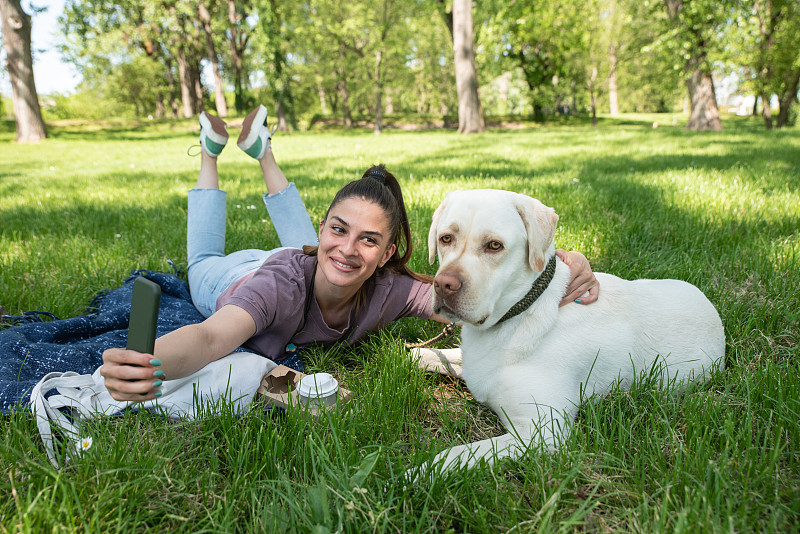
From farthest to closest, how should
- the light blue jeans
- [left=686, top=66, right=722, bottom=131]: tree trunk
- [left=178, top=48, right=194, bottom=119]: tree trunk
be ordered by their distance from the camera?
[left=178, top=48, right=194, bottom=119]: tree trunk
[left=686, top=66, right=722, bottom=131]: tree trunk
the light blue jeans

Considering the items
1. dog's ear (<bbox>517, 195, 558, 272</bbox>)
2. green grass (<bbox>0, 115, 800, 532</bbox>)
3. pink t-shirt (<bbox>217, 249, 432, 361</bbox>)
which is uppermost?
dog's ear (<bbox>517, 195, 558, 272</bbox>)

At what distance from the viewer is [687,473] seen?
172cm

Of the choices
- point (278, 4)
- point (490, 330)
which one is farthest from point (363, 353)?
point (278, 4)

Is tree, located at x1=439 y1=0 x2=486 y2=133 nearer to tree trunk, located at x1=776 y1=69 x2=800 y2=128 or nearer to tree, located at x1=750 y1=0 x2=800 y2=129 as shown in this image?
tree, located at x1=750 y1=0 x2=800 y2=129

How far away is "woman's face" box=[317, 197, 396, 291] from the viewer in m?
2.89

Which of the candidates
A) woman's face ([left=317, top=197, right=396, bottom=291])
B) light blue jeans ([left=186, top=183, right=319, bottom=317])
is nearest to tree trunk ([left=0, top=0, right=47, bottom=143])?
light blue jeans ([left=186, top=183, right=319, bottom=317])

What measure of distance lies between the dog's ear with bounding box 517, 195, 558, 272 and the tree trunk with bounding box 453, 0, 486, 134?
70.5ft

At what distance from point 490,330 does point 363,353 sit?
3.42 ft

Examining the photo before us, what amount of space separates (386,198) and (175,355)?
157cm

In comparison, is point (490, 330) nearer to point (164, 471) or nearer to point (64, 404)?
point (164, 471)

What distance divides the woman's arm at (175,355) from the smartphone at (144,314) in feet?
0.17

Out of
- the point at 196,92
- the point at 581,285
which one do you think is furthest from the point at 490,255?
the point at 196,92

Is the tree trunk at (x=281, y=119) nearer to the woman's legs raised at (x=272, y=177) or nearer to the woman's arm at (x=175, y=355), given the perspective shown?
the woman's legs raised at (x=272, y=177)

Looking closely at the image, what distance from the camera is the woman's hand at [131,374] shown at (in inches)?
71.1
